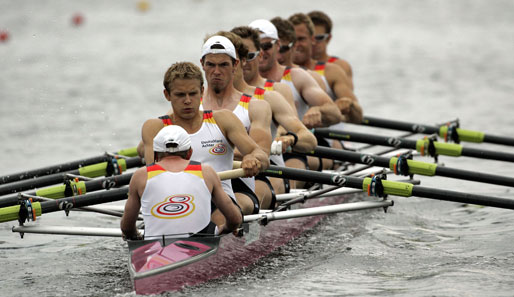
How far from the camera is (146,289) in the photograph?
509 cm

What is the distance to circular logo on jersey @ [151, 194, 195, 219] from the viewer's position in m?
5.28

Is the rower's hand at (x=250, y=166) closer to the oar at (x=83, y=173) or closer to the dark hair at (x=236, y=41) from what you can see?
the dark hair at (x=236, y=41)

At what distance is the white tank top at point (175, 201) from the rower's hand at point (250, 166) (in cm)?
67

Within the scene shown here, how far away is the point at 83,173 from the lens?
7773 mm

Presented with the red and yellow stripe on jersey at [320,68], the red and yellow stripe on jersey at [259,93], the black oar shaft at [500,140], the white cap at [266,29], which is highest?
the white cap at [266,29]

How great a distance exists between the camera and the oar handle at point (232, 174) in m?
5.95

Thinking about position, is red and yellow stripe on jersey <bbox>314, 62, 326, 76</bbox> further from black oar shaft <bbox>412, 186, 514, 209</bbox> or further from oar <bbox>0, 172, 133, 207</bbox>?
oar <bbox>0, 172, 133, 207</bbox>

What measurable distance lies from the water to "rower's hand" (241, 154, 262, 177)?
713 millimetres

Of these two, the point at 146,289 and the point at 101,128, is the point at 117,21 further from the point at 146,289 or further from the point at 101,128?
the point at 146,289

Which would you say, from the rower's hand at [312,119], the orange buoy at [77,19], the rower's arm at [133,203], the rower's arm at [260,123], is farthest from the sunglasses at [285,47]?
the orange buoy at [77,19]

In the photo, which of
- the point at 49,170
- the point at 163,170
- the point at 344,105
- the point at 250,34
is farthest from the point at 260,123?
the point at 344,105

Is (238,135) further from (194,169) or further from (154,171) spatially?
(154,171)

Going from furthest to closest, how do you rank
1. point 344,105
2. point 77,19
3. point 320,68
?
1. point 77,19
2. point 320,68
3. point 344,105

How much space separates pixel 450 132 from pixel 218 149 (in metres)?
4.34
